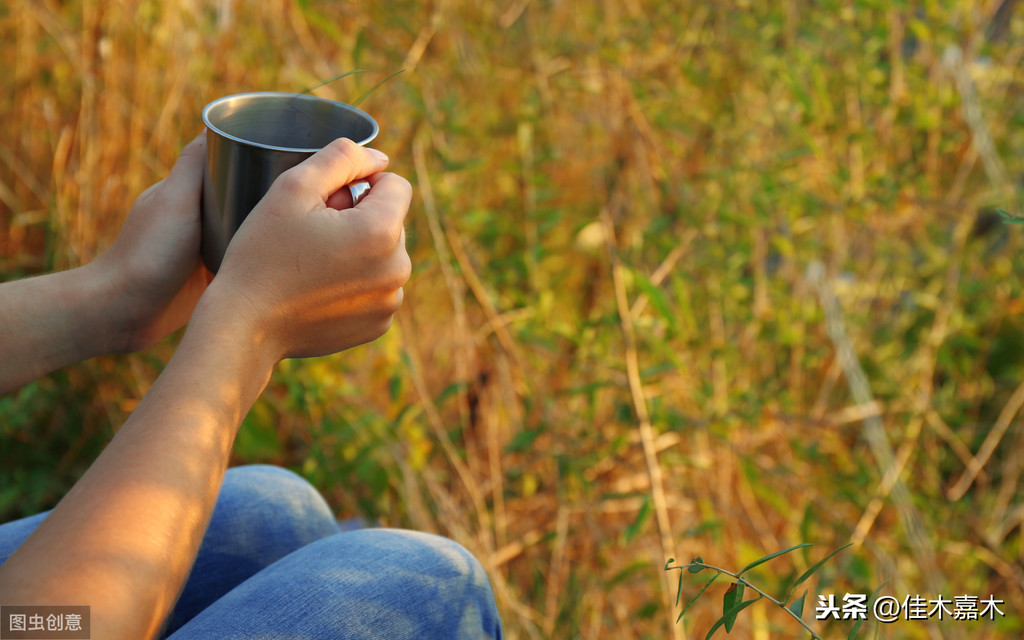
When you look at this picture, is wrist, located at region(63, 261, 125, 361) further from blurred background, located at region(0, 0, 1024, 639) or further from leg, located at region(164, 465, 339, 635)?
blurred background, located at region(0, 0, 1024, 639)

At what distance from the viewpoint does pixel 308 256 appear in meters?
0.64

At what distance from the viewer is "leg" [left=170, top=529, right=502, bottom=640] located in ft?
2.21

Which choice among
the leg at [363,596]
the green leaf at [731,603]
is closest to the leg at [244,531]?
the leg at [363,596]

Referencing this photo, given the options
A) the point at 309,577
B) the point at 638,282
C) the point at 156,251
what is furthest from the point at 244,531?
the point at 638,282

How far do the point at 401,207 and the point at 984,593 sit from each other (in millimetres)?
1718

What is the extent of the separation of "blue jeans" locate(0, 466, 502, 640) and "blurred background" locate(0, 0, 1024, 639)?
18.1 inches

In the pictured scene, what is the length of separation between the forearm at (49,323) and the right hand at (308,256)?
0.25 meters

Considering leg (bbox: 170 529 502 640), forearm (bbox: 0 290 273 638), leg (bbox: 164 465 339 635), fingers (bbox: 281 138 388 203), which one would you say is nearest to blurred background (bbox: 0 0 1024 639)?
leg (bbox: 164 465 339 635)

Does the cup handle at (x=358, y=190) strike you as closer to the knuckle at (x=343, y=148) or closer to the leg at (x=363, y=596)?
the knuckle at (x=343, y=148)

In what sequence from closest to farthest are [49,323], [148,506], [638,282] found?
[148,506] < [49,323] < [638,282]

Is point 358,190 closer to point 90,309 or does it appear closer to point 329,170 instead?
point 329,170

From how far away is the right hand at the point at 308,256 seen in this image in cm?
63

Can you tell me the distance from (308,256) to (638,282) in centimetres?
77

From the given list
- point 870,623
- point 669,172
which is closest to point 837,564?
point 870,623
